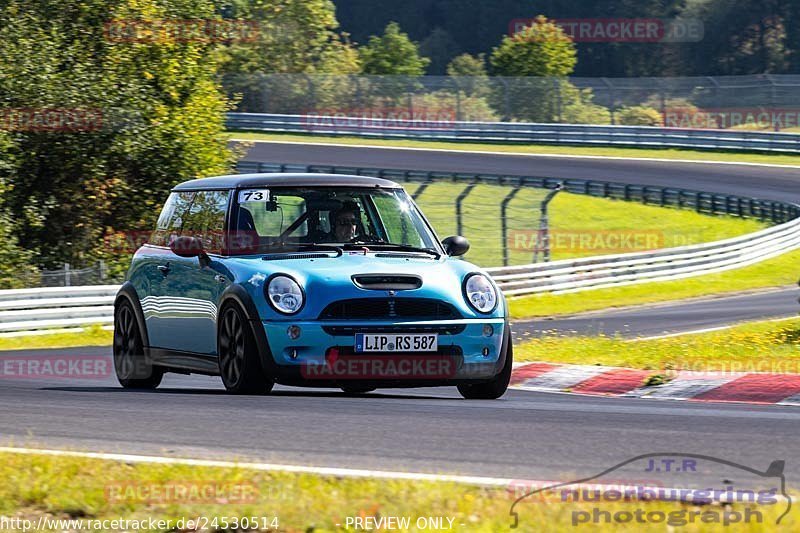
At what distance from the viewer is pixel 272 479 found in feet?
18.7

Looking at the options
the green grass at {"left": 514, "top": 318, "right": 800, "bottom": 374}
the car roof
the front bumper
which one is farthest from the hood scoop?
the green grass at {"left": 514, "top": 318, "right": 800, "bottom": 374}

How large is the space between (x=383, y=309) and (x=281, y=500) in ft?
11.9

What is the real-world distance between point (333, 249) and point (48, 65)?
22478 mm

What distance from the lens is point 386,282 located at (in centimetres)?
888

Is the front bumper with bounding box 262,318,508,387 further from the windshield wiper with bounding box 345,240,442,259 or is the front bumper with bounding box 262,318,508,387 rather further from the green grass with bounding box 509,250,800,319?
the green grass with bounding box 509,250,800,319

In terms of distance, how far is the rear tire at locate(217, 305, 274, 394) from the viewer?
8.88m

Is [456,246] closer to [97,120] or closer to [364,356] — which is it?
[364,356]

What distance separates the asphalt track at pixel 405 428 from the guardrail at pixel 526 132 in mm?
42705

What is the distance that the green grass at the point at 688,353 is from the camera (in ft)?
37.5

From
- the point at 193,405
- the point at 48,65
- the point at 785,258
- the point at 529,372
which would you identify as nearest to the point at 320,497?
the point at 193,405

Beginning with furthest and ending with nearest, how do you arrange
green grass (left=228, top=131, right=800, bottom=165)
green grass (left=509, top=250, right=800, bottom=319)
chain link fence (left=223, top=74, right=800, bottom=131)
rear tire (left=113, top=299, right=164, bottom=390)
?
chain link fence (left=223, top=74, right=800, bottom=131) → green grass (left=228, top=131, right=800, bottom=165) → green grass (left=509, top=250, right=800, bottom=319) → rear tire (left=113, top=299, right=164, bottom=390)

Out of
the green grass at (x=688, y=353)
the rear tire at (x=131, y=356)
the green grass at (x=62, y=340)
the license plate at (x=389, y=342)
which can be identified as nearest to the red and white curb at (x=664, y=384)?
the green grass at (x=688, y=353)

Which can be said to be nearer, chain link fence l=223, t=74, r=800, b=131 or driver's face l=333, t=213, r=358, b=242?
driver's face l=333, t=213, r=358, b=242

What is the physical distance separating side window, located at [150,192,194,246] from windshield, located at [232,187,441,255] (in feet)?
3.38
